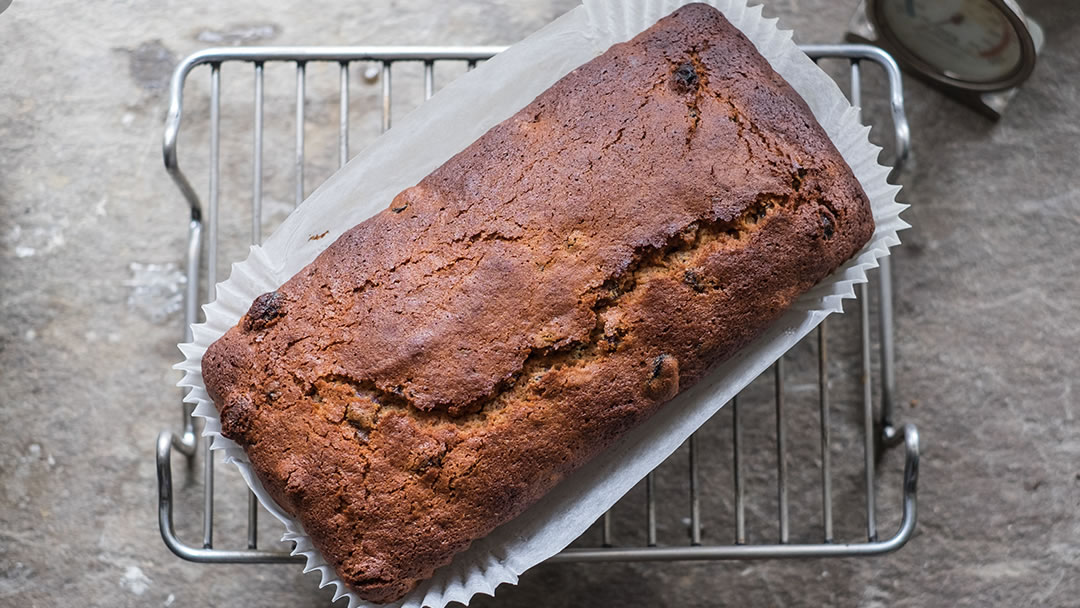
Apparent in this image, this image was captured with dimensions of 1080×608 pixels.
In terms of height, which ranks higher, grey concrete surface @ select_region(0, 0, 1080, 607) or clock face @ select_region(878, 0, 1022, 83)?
clock face @ select_region(878, 0, 1022, 83)

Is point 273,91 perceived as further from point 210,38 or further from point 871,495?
point 871,495

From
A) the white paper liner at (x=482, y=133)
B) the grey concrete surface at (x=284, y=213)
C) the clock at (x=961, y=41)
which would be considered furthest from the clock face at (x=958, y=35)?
the white paper liner at (x=482, y=133)

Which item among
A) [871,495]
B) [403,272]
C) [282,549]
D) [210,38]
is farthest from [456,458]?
[210,38]

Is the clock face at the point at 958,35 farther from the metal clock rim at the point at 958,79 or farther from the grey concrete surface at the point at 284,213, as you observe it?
the grey concrete surface at the point at 284,213

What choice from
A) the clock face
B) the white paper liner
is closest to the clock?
the clock face

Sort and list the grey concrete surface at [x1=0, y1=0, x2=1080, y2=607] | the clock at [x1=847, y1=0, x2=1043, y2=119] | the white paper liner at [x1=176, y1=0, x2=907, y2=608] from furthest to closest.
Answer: the grey concrete surface at [x1=0, y1=0, x2=1080, y2=607], the clock at [x1=847, y1=0, x2=1043, y2=119], the white paper liner at [x1=176, y1=0, x2=907, y2=608]

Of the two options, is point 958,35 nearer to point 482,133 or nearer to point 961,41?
point 961,41

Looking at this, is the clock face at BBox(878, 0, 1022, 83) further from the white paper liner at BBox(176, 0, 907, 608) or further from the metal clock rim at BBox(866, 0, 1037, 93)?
the white paper liner at BBox(176, 0, 907, 608)
